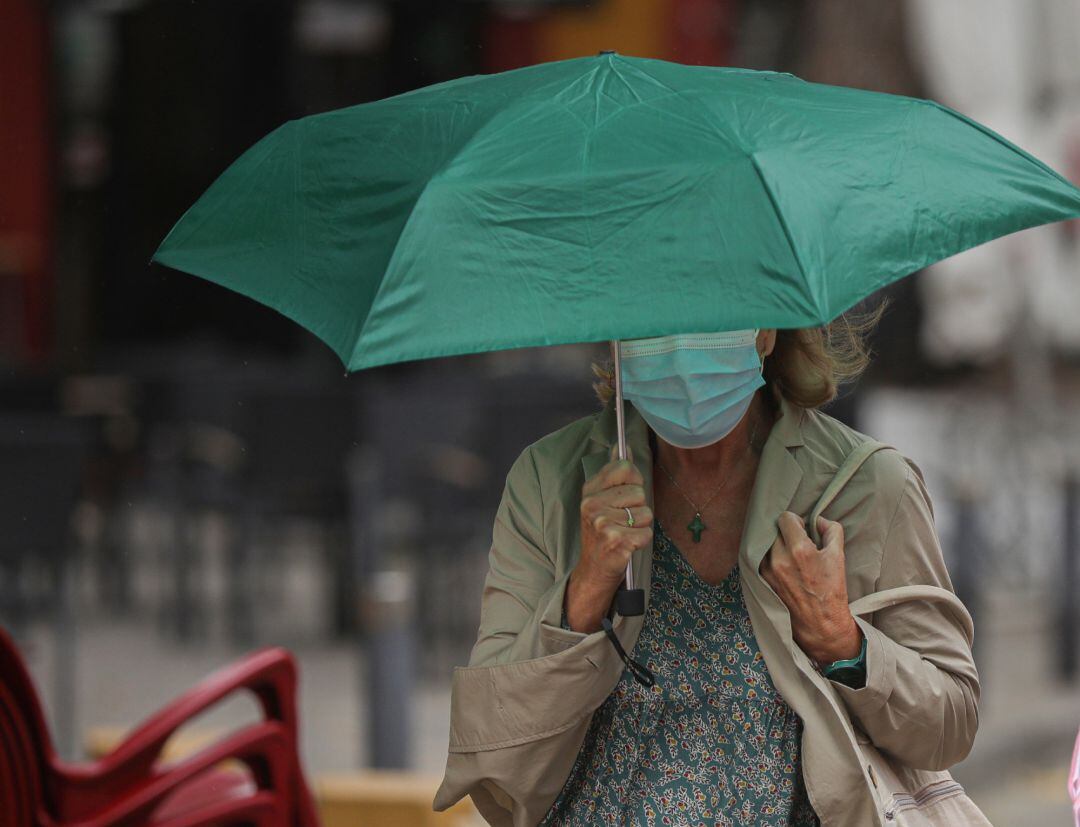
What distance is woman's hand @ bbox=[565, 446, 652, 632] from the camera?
2.55 m

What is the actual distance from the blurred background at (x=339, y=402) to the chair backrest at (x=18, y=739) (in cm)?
125

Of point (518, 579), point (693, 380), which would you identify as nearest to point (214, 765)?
point (518, 579)

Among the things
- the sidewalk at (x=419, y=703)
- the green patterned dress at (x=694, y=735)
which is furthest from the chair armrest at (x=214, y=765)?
the sidewalk at (x=419, y=703)

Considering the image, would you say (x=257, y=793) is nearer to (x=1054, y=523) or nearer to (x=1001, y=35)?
(x=1054, y=523)

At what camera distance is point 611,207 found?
2291 mm

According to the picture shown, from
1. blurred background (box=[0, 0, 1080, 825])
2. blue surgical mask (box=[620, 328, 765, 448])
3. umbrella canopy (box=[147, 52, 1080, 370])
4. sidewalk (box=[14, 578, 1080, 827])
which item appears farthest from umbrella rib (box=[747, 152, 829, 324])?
sidewalk (box=[14, 578, 1080, 827])

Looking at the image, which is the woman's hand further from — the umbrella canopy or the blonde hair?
the umbrella canopy

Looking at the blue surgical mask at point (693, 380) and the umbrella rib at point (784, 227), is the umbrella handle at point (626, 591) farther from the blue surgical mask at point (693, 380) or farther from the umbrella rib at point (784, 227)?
the umbrella rib at point (784, 227)

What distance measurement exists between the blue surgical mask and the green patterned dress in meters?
0.26

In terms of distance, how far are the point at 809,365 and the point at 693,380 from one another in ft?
1.09

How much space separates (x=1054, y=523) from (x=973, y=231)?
26.3 ft

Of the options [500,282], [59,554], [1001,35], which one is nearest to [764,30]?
[1001,35]

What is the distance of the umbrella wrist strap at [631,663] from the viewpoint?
8.48 ft

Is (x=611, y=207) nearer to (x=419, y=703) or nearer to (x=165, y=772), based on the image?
(x=165, y=772)
